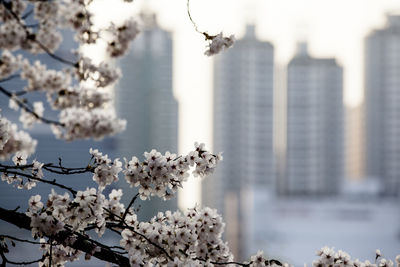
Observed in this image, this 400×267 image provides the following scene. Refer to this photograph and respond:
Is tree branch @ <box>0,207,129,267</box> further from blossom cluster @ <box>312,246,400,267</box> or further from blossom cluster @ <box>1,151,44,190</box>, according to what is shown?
blossom cluster @ <box>312,246,400,267</box>

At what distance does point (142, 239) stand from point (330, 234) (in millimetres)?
58436

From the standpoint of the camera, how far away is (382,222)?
60562 mm

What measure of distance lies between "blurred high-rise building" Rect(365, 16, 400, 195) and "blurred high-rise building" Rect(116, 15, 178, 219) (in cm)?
2693

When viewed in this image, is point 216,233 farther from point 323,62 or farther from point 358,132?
point 358,132

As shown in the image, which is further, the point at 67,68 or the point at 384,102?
the point at 384,102

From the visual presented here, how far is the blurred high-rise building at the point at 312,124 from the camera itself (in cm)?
6825

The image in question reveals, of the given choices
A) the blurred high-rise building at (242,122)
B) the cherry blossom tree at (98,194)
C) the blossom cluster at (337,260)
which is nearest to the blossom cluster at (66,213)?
the cherry blossom tree at (98,194)

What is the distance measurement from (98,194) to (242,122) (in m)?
66.2

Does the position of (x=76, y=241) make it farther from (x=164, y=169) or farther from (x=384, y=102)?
(x=384, y=102)

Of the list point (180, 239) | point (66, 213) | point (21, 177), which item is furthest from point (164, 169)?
point (21, 177)

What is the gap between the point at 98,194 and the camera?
3.00m

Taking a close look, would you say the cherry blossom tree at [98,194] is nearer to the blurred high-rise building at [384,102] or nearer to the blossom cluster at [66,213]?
the blossom cluster at [66,213]

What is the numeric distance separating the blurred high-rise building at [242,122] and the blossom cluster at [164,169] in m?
64.1

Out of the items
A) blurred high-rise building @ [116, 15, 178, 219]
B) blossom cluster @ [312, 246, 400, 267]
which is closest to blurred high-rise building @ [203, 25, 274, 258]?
blurred high-rise building @ [116, 15, 178, 219]
